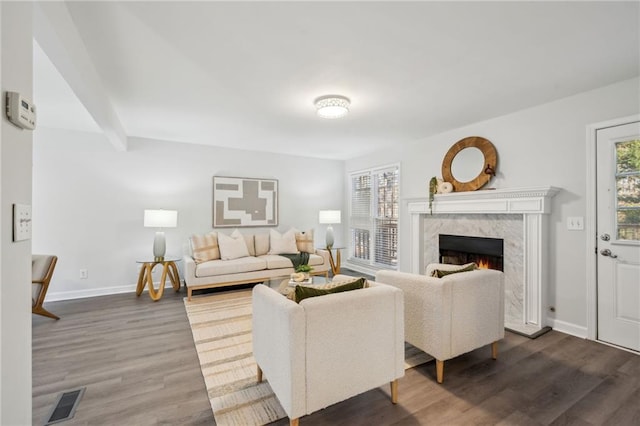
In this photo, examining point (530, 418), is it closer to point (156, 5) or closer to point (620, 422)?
point (620, 422)

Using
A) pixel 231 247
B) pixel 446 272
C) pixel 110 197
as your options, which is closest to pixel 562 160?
pixel 446 272

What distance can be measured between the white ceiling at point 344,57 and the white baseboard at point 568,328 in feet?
7.63

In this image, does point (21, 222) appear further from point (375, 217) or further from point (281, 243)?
point (375, 217)

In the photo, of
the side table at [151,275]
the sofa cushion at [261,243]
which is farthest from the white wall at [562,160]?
the side table at [151,275]

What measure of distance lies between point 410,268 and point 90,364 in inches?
159

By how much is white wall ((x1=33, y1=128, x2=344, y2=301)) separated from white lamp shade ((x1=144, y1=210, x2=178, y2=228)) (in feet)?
1.70

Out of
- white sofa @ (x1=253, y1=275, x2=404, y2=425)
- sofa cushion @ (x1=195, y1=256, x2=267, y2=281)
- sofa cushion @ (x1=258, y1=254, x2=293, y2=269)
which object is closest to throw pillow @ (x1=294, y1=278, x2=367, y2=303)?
white sofa @ (x1=253, y1=275, x2=404, y2=425)

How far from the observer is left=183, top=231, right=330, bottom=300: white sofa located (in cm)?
406

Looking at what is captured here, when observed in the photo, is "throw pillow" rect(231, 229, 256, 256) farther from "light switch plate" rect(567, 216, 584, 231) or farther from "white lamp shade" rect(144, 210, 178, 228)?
"light switch plate" rect(567, 216, 584, 231)

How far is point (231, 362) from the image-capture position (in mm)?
2336

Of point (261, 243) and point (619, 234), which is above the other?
point (619, 234)

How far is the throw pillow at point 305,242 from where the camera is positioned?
5262mm

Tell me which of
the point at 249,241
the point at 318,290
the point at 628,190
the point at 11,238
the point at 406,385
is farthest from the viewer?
the point at 249,241

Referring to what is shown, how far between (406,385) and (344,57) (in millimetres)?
2450
